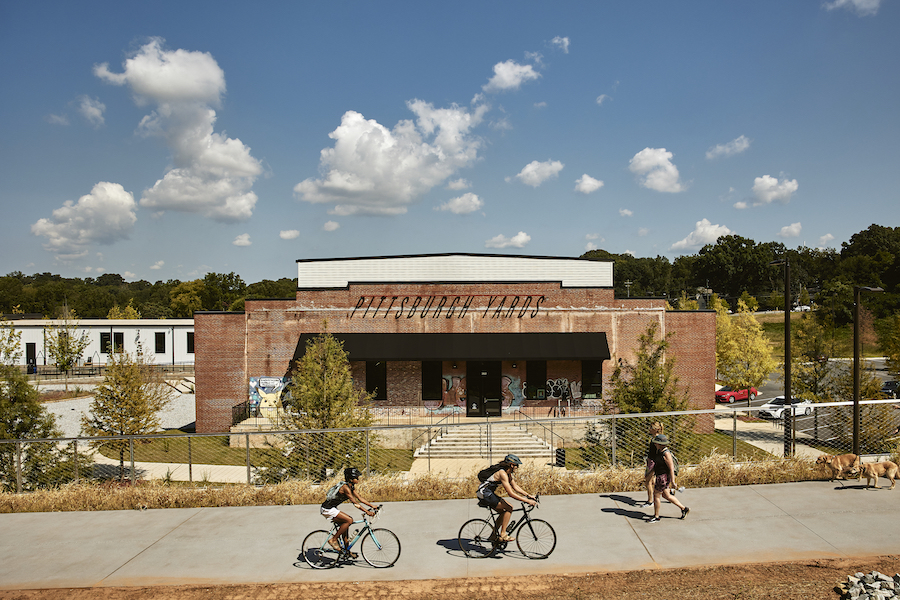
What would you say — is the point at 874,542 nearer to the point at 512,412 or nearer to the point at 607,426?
the point at 607,426

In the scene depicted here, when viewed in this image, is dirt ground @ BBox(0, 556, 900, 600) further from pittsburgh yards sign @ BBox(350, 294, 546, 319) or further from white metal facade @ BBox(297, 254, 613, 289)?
white metal facade @ BBox(297, 254, 613, 289)

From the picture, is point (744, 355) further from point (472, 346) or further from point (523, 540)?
point (523, 540)

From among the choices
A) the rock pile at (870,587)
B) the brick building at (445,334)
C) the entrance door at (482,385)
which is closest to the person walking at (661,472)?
the rock pile at (870,587)

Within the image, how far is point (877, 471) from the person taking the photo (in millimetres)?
10695

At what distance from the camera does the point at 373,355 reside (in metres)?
25.8

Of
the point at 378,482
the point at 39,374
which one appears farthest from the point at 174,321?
the point at 378,482

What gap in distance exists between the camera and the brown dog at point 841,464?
1102 centimetres

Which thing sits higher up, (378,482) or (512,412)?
(378,482)

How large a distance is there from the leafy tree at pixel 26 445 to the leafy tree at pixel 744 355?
1367 inches

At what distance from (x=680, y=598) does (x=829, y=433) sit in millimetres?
12502

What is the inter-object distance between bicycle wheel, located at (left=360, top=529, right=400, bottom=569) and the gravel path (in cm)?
2458

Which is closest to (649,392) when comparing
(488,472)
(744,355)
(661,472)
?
(661,472)

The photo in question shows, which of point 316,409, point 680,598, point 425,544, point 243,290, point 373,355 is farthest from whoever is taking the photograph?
point 243,290

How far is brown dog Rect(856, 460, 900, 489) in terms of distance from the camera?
10.7 meters
